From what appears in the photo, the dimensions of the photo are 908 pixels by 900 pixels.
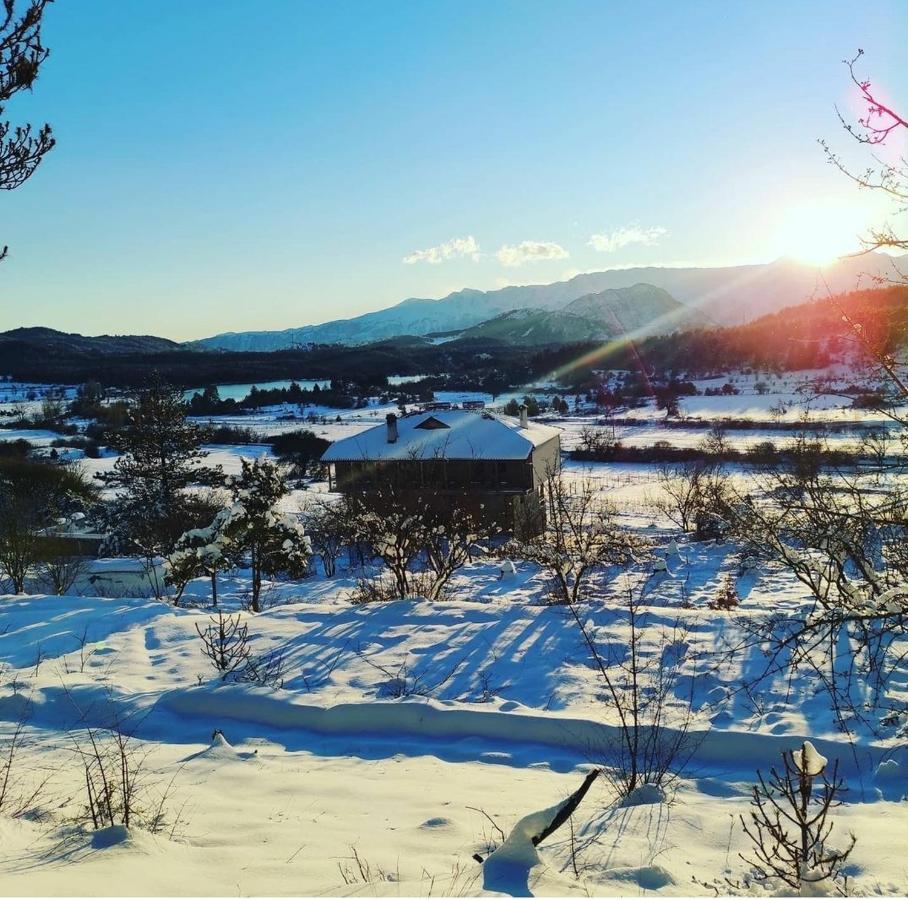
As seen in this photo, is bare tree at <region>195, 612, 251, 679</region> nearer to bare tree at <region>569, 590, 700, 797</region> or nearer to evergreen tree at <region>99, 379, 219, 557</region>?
bare tree at <region>569, 590, 700, 797</region>

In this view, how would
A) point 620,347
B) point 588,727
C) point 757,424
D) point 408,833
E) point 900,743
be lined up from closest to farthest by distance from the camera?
1. point 408,833
2. point 900,743
3. point 588,727
4. point 757,424
5. point 620,347

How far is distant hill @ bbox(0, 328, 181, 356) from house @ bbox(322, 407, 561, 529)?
396 feet

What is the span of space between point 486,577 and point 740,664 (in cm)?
1158

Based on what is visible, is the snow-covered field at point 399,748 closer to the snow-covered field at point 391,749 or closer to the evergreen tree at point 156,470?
the snow-covered field at point 391,749

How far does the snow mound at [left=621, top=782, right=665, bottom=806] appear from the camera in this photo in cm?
416

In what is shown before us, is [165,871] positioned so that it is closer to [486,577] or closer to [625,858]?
[625,858]

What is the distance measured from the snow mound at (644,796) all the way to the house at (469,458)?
21.0 metres

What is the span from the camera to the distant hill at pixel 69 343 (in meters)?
125

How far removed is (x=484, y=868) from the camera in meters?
3.06

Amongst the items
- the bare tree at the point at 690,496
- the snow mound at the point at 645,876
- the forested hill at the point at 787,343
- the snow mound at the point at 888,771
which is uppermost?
the forested hill at the point at 787,343

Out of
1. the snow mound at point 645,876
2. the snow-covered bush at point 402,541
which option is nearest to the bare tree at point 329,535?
the snow-covered bush at point 402,541

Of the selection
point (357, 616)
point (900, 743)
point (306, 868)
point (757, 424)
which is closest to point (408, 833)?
point (306, 868)

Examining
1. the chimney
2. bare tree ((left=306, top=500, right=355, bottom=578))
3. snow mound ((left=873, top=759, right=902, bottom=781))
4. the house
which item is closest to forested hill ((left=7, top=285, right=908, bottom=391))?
the house

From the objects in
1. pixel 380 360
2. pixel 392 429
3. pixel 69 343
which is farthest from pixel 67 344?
pixel 392 429
